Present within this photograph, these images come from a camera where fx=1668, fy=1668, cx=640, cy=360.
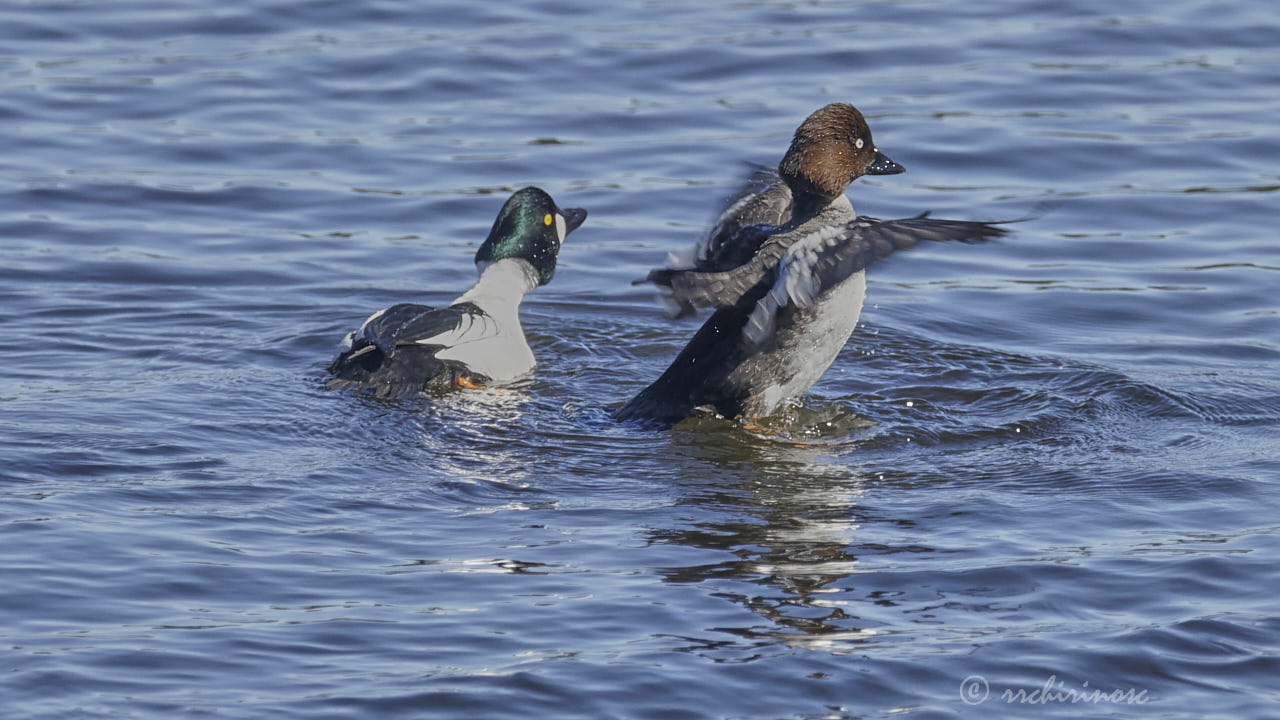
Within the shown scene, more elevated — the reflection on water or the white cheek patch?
the white cheek patch

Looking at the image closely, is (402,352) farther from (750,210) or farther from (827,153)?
(827,153)

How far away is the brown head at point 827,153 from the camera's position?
286 inches

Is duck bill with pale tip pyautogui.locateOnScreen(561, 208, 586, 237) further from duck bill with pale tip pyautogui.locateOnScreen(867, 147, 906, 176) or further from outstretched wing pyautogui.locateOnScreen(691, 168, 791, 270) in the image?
duck bill with pale tip pyautogui.locateOnScreen(867, 147, 906, 176)

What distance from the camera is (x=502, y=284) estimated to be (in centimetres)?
848

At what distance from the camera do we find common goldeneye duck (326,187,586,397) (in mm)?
7578

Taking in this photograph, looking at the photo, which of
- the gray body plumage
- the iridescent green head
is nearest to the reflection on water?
the gray body plumage

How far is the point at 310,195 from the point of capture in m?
11.1

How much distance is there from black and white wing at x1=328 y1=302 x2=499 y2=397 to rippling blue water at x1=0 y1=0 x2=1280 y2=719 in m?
0.22

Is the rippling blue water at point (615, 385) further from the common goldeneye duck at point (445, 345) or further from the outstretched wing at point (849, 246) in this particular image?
the outstretched wing at point (849, 246)

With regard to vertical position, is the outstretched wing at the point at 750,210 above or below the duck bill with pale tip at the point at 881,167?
below

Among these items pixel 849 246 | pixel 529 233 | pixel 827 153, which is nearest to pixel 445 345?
pixel 529 233

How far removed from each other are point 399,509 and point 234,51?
30.3ft

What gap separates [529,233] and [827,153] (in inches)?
80.7

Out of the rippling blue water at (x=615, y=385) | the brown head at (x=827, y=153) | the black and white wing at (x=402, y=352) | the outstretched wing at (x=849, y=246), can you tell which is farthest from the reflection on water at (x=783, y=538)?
the black and white wing at (x=402, y=352)
